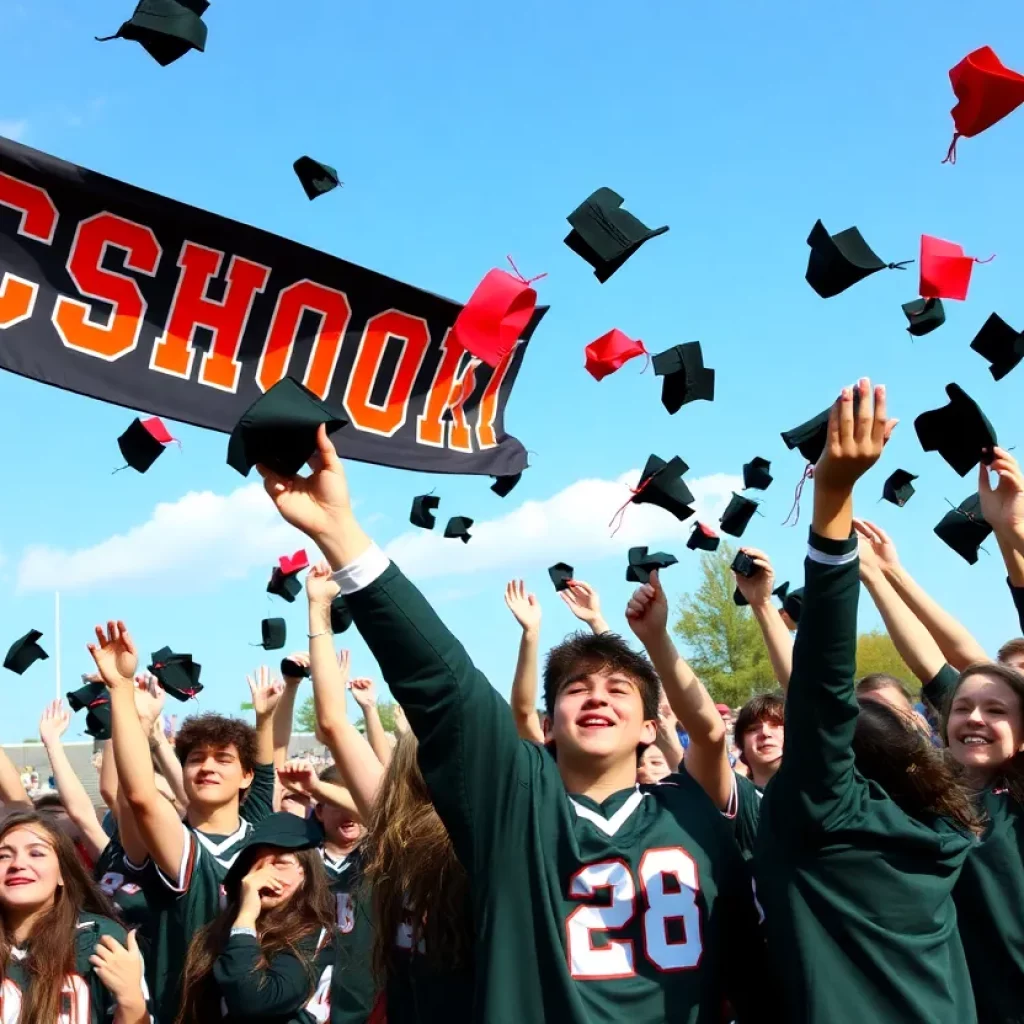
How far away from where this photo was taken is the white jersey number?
8.45 ft

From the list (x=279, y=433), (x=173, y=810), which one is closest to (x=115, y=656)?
(x=173, y=810)

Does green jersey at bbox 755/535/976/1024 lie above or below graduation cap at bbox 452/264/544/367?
below

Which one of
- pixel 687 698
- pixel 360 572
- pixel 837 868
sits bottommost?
pixel 837 868

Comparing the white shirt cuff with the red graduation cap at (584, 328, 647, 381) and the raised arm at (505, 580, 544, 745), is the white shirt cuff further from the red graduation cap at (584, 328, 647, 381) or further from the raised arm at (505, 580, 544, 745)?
the red graduation cap at (584, 328, 647, 381)

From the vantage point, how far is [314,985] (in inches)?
149

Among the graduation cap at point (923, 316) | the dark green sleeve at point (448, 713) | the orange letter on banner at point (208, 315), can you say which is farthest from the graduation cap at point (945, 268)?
the orange letter on banner at point (208, 315)

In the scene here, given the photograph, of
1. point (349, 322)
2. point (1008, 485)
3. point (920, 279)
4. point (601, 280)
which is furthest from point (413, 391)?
point (1008, 485)

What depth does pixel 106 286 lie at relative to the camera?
18.6ft

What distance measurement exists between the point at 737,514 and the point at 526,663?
208cm

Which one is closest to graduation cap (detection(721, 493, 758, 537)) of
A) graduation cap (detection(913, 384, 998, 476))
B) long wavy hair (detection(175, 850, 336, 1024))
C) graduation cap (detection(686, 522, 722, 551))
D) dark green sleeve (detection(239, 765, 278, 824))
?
graduation cap (detection(686, 522, 722, 551))

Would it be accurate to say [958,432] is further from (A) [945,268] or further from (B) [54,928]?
(B) [54,928]

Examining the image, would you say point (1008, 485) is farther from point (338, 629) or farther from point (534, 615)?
point (338, 629)

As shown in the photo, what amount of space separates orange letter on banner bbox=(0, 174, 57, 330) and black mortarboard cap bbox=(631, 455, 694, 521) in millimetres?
2906

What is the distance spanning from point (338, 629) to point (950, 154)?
380cm
